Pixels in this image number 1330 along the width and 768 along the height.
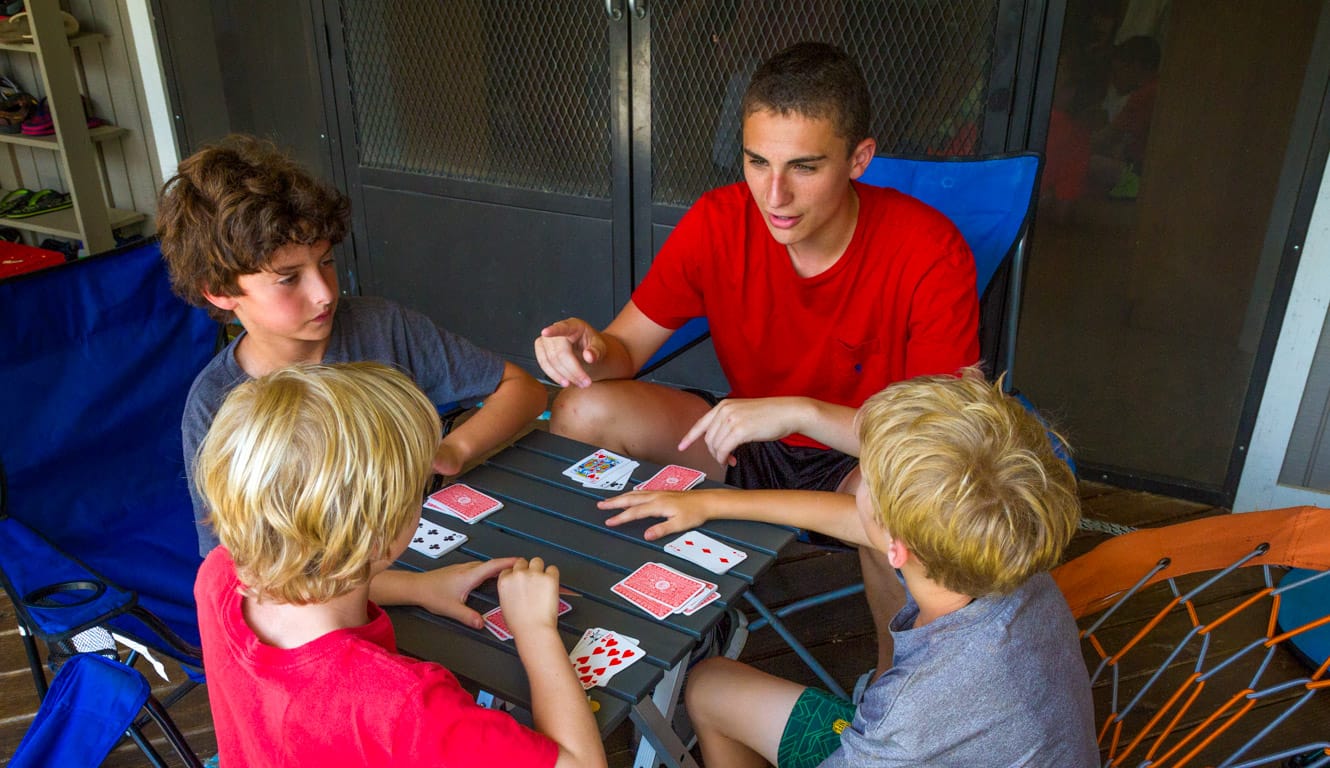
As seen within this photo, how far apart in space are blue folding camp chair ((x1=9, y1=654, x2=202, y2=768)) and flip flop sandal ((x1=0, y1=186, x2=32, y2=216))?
4078 millimetres

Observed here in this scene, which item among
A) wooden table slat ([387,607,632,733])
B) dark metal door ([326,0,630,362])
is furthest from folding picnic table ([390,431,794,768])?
dark metal door ([326,0,630,362])

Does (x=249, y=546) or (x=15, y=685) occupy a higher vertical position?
(x=249, y=546)

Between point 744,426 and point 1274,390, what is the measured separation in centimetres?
196

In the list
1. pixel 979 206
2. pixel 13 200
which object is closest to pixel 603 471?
pixel 979 206

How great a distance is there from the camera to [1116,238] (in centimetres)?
A: 292

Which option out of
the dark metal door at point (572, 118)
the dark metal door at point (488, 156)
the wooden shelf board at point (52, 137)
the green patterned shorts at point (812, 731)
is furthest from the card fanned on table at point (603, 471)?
the wooden shelf board at point (52, 137)

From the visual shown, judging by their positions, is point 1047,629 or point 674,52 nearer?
point 1047,629

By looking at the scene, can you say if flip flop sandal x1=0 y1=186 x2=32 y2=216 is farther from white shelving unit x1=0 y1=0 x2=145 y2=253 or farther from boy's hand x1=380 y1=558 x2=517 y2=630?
boy's hand x1=380 y1=558 x2=517 y2=630

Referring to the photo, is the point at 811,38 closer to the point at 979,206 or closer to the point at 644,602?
the point at 979,206

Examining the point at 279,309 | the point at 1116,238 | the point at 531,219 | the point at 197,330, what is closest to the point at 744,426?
the point at 279,309

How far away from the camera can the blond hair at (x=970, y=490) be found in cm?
123

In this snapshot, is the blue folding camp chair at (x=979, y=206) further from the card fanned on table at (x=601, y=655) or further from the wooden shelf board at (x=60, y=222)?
the wooden shelf board at (x=60, y=222)

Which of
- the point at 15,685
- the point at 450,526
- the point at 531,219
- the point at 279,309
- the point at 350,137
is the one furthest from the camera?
the point at 350,137

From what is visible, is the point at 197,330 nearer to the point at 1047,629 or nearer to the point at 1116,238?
the point at 1047,629
